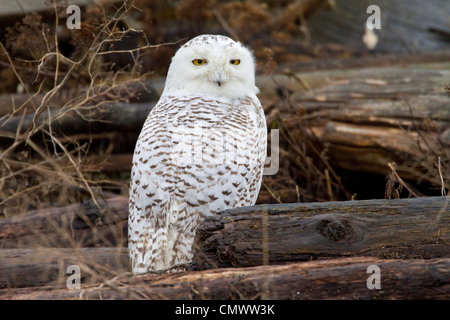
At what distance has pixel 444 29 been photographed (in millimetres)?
9023

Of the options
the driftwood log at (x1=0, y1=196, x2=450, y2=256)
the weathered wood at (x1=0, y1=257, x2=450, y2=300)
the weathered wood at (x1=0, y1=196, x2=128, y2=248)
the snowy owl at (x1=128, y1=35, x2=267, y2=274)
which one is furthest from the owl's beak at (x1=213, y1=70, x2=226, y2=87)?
the weathered wood at (x1=0, y1=257, x2=450, y2=300)

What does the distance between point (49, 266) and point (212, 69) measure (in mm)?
1685

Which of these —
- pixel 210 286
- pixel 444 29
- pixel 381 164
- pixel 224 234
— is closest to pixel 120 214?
pixel 224 234

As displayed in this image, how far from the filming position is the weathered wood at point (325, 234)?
2.89m

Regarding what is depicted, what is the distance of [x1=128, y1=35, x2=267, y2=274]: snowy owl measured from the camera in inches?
131

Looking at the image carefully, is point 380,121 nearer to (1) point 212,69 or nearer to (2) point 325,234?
(1) point 212,69

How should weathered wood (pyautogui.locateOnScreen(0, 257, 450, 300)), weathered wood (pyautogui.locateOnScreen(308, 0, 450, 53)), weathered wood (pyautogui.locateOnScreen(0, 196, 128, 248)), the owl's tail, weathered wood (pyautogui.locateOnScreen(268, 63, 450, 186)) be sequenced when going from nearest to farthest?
weathered wood (pyautogui.locateOnScreen(0, 257, 450, 300)) → the owl's tail → weathered wood (pyautogui.locateOnScreen(0, 196, 128, 248)) → weathered wood (pyautogui.locateOnScreen(268, 63, 450, 186)) → weathered wood (pyautogui.locateOnScreen(308, 0, 450, 53))

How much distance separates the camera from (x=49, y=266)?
3445mm

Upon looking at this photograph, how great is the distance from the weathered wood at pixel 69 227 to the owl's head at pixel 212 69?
107 centimetres

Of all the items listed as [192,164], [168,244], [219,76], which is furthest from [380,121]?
[168,244]

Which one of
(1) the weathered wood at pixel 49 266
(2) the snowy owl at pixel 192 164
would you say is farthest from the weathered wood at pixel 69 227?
(2) the snowy owl at pixel 192 164

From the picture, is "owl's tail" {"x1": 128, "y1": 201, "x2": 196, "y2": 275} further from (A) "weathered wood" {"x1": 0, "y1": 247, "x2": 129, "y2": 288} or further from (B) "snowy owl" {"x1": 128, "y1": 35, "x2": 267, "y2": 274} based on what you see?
(A) "weathered wood" {"x1": 0, "y1": 247, "x2": 129, "y2": 288}

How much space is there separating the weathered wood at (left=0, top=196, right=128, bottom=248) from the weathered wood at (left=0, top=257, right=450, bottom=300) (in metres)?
1.45

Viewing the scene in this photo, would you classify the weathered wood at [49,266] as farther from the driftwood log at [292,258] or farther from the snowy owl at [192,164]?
the snowy owl at [192,164]
